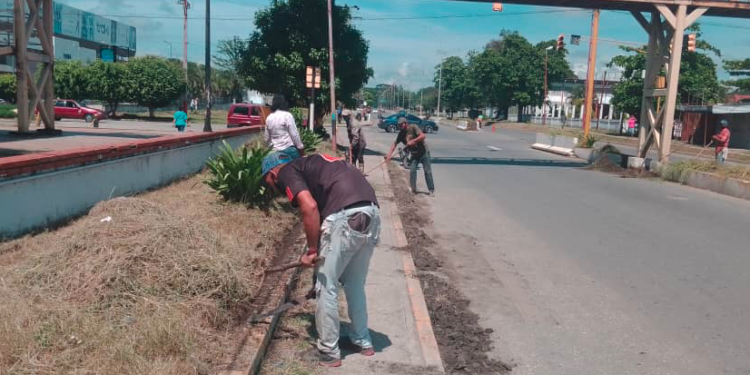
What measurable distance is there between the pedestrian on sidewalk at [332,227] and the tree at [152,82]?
45.2 metres

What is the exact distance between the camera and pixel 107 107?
51.0 meters

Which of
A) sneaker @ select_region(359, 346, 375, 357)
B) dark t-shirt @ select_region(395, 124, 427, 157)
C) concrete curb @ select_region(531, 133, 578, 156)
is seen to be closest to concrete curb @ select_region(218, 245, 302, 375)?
sneaker @ select_region(359, 346, 375, 357)

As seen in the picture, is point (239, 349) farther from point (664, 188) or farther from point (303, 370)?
point (664, 188)

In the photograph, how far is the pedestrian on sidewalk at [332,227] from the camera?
13.6 feet

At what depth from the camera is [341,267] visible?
13.9 feet

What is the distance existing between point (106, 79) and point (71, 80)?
8.10 feet

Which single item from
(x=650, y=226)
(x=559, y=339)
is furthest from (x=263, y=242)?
(x=650, y=226)

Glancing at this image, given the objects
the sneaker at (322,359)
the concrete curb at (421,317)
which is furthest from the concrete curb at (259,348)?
the concrete curb at (421,317)

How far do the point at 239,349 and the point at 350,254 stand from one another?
3.15 feet

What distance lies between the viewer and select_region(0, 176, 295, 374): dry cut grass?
3.55 metres

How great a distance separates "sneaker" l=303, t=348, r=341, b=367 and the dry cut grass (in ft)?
1.83

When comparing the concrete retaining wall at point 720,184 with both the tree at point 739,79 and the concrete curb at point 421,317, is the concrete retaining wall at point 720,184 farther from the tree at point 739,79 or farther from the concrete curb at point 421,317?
the tree at point 739,79

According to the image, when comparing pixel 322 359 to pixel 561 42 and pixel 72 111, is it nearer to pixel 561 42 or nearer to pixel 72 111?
pixel 561 42

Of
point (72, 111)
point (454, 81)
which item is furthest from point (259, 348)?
point (454, 81)
